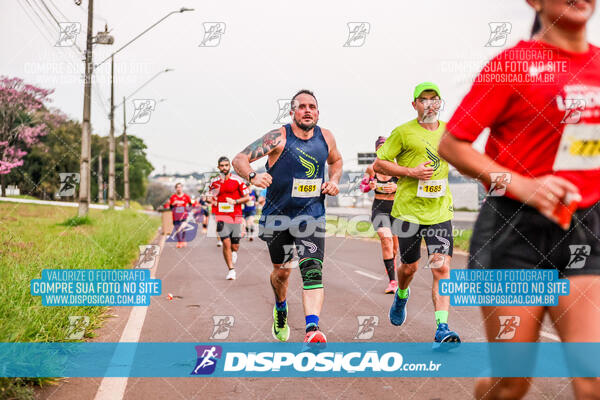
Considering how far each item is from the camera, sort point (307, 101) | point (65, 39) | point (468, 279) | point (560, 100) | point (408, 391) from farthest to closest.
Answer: point (65, 39) < point (307, 101) < point (408, 391) < point (468, 279) < point (560, 100)

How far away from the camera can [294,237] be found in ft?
17.9

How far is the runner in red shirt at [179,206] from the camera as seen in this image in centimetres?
1808

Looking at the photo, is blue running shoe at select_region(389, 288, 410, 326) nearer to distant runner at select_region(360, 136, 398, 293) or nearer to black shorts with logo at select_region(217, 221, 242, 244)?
distant runner at select_region(360, 136, 398, 293)

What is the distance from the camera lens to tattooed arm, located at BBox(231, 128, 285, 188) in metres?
5.30

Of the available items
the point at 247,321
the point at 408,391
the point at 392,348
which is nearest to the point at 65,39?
the point at 247,321

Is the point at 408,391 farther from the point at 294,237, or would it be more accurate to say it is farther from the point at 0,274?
the point at 0,274

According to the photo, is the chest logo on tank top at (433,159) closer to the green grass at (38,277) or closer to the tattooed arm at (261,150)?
the tattooed arm at (261,150)

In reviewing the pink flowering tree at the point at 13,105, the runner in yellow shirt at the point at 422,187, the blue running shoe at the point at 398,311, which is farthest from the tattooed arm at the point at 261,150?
the pink flowering tree at the point at 13,105

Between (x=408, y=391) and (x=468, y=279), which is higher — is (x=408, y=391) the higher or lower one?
the lower one

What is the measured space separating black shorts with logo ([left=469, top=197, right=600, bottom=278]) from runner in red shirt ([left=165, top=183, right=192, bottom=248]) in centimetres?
1608

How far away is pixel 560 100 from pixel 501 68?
241 millimetres

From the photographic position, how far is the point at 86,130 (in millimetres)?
16547

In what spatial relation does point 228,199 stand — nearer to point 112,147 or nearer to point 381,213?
point 381,213

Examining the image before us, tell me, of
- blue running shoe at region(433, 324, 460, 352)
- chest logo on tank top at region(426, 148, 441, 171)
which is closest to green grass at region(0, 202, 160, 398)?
blue running shoe at region(433, 324, 460, 352)
